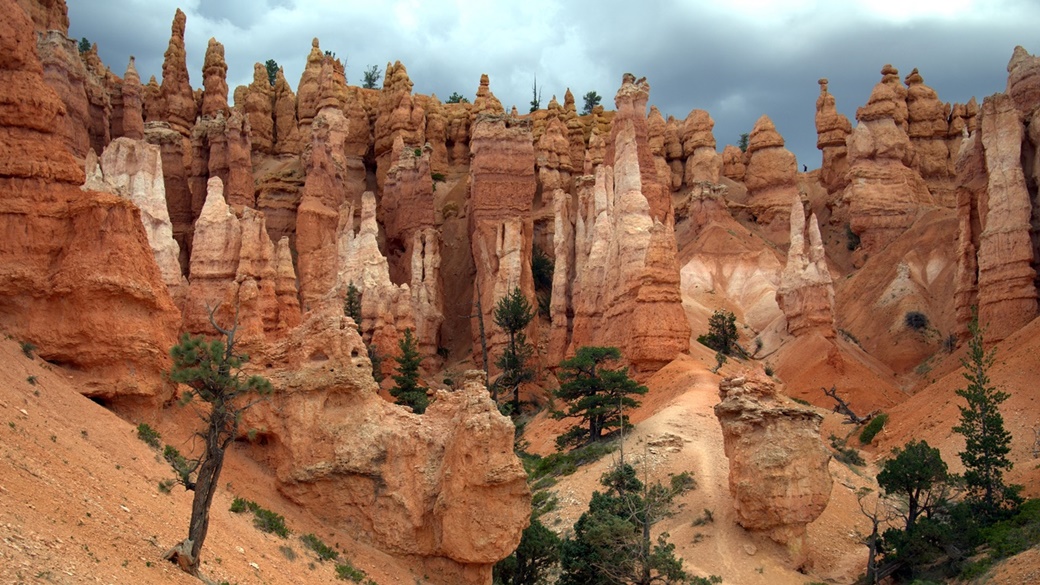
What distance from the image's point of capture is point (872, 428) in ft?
140

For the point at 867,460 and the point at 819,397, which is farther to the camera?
the point at 819,397

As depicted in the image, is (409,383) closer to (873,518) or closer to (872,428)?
(872,428)

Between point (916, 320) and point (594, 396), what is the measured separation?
99.8 feet

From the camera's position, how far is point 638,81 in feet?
177

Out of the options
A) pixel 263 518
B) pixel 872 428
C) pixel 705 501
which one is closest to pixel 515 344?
pixel 872 428

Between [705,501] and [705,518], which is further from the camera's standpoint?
[705,501]

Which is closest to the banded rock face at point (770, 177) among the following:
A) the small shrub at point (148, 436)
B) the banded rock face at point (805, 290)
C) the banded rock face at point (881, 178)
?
the banded rock face at point (881, 178)

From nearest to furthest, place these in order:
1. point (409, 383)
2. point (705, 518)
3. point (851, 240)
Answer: point (705, 518) → point (409, 383) → point (851, 240)

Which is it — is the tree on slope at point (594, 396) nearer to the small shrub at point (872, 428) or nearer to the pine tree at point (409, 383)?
the pine tree at point (409, 383)

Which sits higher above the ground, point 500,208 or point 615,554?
point 500,208

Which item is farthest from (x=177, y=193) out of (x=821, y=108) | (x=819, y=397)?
(x=821, y=108)

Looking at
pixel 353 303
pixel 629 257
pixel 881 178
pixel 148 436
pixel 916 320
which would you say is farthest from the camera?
pixel 881 178

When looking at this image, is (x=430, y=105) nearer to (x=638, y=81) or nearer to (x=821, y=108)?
(x=638, y=81)

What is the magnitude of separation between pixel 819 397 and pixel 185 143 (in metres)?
45.5
